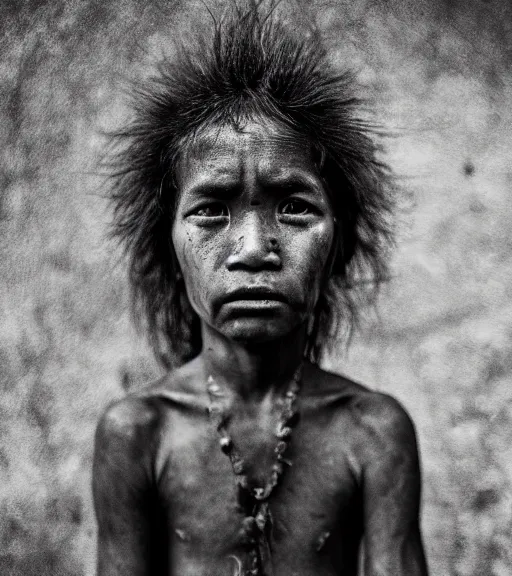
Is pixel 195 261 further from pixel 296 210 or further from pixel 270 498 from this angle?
pixel 270 498

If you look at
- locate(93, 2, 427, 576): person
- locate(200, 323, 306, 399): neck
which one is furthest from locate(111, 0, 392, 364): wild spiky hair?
locate(200, 323, 306, 399): neck

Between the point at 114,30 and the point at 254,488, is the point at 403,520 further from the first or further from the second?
the point at 114,30

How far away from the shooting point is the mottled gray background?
7.00ft

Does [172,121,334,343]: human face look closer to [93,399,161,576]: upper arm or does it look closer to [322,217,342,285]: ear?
[322,217,342,285]: ear

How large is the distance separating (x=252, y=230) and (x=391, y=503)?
0.40m

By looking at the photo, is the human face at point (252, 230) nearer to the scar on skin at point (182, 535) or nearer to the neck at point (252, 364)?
the neck at point (252, 364)

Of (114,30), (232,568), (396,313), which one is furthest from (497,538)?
(114,30)

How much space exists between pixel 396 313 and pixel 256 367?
72cm

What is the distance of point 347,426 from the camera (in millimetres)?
1545

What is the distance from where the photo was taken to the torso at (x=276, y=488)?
4.89ft

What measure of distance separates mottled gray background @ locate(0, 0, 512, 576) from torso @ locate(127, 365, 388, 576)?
595mm

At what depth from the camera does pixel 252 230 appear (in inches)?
57.0

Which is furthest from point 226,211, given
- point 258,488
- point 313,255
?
point 258,488

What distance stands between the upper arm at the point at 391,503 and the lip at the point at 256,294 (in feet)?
0.79
